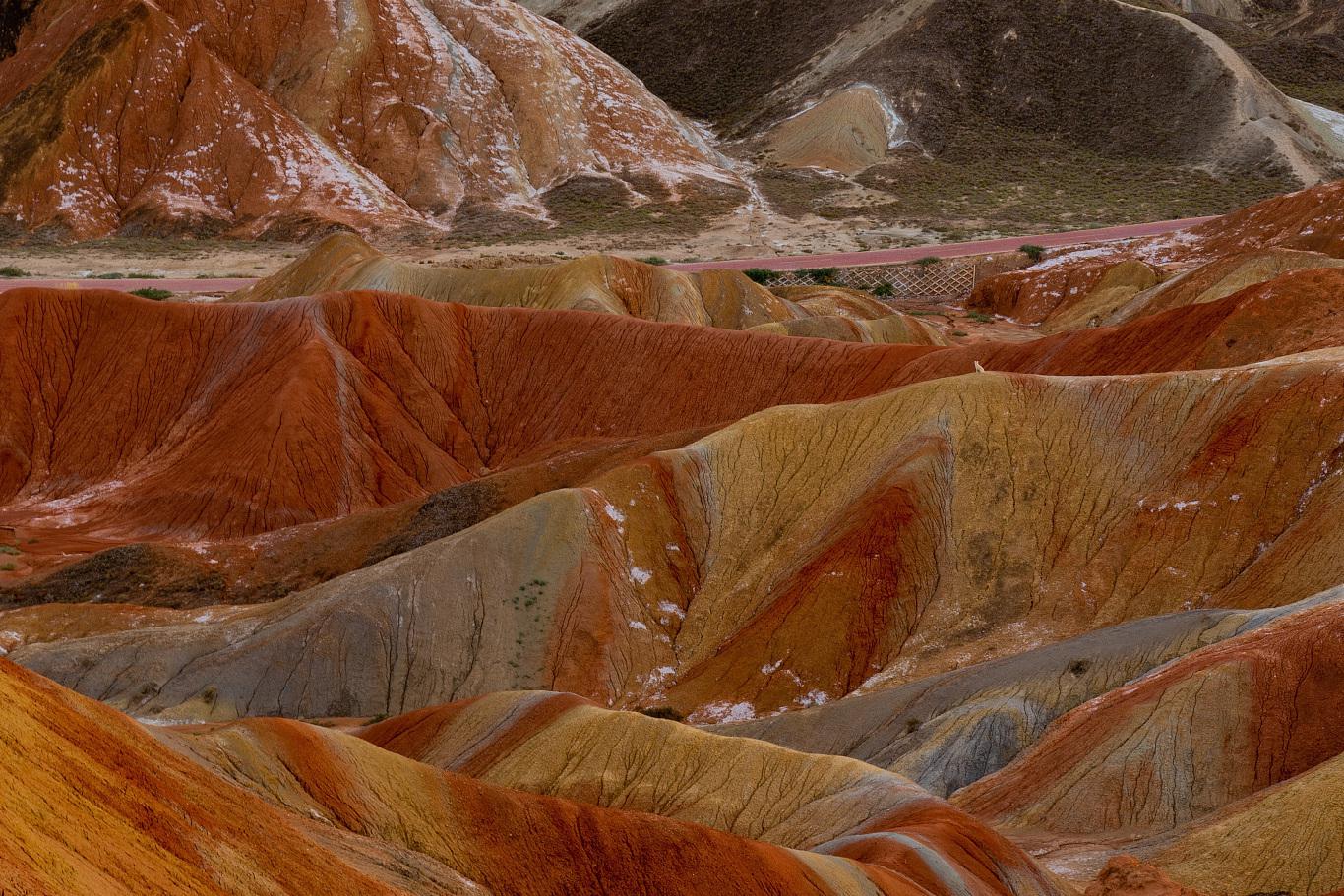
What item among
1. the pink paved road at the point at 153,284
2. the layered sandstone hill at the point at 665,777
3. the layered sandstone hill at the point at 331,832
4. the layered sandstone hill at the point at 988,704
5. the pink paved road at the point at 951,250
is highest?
the layered sandstone hill at the point at 331,832

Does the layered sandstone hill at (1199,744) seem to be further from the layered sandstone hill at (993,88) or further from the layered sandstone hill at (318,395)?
the layered sandstone hill at (993,88)

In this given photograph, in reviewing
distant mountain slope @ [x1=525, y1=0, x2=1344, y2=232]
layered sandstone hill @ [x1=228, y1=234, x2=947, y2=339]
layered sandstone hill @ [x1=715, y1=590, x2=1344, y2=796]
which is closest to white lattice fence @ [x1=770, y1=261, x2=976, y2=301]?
distant mountain slope @ [x1=525, y1=0, x2=1344, y2=232]

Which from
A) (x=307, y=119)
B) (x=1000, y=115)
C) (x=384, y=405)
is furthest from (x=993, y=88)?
(x=384, y=405)

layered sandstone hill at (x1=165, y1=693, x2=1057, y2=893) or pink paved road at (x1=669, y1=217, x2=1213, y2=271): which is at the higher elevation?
layered sandstone hill at (x1=165, y1=693, x2=1057, y2=893)

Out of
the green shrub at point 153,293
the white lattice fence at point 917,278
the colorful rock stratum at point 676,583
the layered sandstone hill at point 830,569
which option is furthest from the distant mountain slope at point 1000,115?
the layered sandstone hill at point 830,569

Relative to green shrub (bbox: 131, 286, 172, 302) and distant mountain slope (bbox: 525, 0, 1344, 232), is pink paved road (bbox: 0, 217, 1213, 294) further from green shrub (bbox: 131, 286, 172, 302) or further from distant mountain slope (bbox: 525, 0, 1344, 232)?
green shrub (bbox: 131, 286, 172, 302)

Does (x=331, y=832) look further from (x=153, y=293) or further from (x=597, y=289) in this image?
(x=153, y=293)
